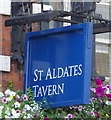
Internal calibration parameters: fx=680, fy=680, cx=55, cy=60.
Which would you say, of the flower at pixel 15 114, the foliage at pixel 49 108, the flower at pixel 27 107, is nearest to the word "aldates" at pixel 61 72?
the foliage at pixel 49 108

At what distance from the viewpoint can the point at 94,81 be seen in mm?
10648

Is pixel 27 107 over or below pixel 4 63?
below

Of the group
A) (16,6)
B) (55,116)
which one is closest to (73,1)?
(16,6)

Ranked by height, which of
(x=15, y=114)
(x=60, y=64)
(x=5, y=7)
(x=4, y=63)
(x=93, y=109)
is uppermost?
(x=5, y=7)

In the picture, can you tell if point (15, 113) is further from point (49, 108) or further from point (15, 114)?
point (49, 108)

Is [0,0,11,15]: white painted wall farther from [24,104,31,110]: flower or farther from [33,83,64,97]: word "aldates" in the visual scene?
[24,104,31,110]: flower

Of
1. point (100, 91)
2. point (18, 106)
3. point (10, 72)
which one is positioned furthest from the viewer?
point (10, 72)

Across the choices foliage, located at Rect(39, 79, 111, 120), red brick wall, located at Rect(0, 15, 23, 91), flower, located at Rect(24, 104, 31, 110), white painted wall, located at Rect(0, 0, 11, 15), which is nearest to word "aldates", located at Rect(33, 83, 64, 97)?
foliage, located at Rect(39, 79, 111, 120)

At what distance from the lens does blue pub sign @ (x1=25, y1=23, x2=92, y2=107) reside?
915 cm

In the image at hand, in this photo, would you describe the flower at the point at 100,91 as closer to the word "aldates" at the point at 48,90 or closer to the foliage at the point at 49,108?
the foliage at the point at 49,108

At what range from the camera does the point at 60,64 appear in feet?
30.9

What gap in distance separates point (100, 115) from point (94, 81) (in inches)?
39.0

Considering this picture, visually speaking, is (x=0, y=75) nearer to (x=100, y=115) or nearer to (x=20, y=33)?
(x=20, y=33)

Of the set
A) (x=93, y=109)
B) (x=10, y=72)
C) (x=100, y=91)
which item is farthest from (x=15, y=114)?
(x=10, y=72)
